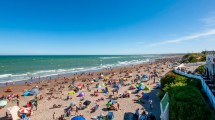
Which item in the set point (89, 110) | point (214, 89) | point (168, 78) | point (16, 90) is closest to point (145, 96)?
point (168, 78)

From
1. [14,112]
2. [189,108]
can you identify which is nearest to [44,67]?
[14,112]

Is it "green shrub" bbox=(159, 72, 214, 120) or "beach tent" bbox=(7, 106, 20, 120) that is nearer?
"green shrub" bbox=(159, 72, 214, 120)

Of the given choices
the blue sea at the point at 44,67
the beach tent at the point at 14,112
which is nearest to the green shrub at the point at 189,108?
the beach tent at the point at 14,112

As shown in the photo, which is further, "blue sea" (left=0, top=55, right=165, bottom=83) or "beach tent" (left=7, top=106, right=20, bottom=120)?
"blue sea" (left=0, top=55, right=165, bottom=83)

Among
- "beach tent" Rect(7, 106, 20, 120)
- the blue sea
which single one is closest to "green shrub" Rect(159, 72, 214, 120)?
"beach tent" Rect(7, 106, 20, 120)

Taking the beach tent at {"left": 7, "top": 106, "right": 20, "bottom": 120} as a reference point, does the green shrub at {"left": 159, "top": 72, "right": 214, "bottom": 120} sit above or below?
above

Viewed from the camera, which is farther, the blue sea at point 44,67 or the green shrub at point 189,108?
the blue sea at point 44,67

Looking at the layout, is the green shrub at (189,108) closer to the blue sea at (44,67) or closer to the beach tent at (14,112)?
the beach tent at (14,112)

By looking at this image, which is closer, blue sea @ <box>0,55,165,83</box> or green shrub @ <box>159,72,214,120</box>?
green shrub @ <box>159,72,214,120</box>

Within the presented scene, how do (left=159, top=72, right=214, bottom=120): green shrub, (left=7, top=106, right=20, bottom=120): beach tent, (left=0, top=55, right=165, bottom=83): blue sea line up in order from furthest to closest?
1. (left=0, top=55, right=165, bottom=83): blue sea
2. (left=7, top=106, right=20, bottom=120): beach tent
3. (left=159, top=72, right=214, bottom=120): green shrub

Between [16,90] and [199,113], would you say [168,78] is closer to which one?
[199,113]

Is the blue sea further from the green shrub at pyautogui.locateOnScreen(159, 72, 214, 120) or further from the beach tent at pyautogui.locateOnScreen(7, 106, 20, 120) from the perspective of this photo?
the green shrub at pyautogui.locateOnScreen(159, 72, 214, 120)

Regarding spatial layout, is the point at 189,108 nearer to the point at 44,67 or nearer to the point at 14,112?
the point at 14,112

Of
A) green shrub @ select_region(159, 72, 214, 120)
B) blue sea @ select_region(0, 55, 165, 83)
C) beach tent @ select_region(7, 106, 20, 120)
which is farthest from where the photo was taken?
blue sea @ select_region(0, 55, 165, 83)
